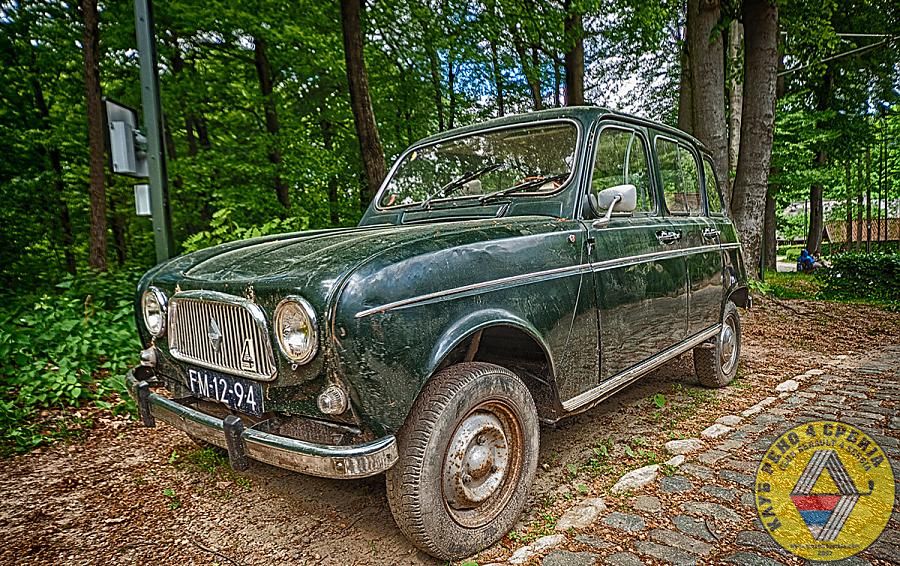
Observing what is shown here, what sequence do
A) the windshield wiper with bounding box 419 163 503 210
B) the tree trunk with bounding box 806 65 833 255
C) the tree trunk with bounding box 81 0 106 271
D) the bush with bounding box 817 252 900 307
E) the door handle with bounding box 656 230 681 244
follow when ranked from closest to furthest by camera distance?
1. the windshield wiper with bounding box 419 163 503 210
2. the door handle with bounding box 656 230 681 244
3. the tree trunk with bounding box 81 0 106 271
4. the bush with bounding box 817 252 900 307
5. the tree trunk with bounding box 806 65 833 255

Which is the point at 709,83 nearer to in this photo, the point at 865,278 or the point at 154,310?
the point at 865,278

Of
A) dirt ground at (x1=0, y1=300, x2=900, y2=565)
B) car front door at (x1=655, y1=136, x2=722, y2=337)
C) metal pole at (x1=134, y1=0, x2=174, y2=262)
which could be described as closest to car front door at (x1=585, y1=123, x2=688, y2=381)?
car front door at (x1=655, y1=136, x2=722, y2=337)

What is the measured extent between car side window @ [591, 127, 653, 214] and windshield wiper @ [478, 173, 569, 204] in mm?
231

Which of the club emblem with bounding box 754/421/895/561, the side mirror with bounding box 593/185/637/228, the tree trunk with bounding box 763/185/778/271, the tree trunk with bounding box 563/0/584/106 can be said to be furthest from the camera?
the tree trunk with bounding box 763/185/778/271

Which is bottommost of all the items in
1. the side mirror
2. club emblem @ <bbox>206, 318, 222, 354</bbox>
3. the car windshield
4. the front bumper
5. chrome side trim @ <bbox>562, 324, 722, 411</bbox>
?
chrome side trim @ <bbox>562, 324, 722, 411</bbox>

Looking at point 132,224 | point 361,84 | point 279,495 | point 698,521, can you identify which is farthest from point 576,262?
point 132,224

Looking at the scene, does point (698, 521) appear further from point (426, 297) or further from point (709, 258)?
point (709, 258)

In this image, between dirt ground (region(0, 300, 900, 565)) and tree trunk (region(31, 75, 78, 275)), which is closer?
dirt ground (region(0, 300, 900, 565))

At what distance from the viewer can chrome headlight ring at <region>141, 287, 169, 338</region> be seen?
273cm

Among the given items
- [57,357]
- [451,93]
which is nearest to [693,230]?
[57,357]

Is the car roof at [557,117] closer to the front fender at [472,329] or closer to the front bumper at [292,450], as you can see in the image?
the front fender at [472,329]

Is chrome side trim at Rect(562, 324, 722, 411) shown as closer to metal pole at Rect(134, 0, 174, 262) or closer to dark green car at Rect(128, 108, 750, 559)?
dark green car at Rect(128, 108, 750, 559)

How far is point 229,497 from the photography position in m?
3.05

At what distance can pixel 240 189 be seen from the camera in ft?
41.9
